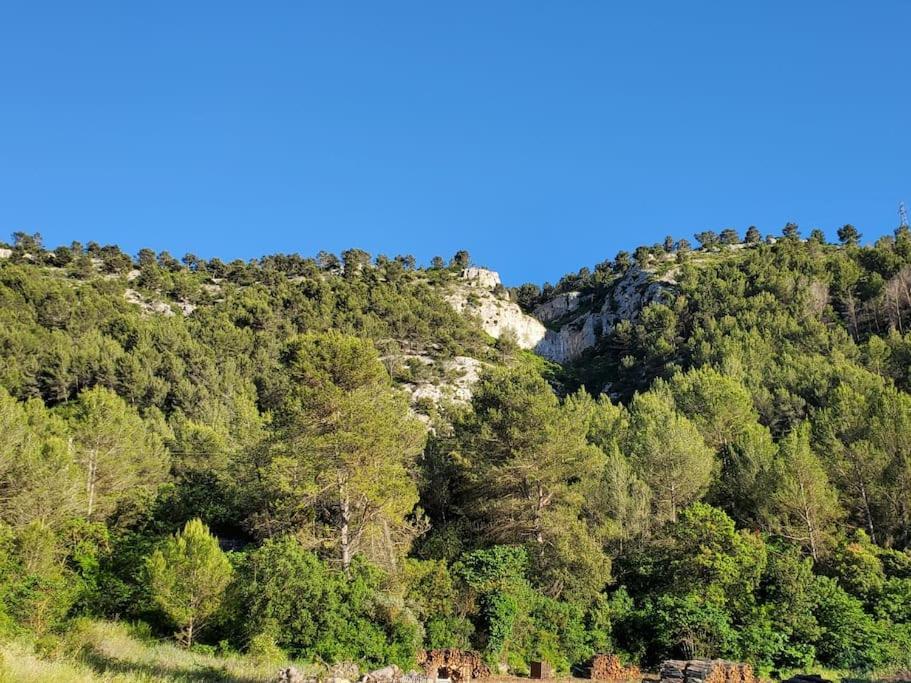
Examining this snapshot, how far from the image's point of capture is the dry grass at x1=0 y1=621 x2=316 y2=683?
12.2m

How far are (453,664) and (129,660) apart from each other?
993 centimetres

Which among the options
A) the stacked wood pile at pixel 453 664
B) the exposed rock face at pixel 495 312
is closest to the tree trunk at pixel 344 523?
the stacked wood pile at pixel 453 664

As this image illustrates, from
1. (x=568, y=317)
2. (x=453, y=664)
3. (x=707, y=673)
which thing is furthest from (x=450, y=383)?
(x=707, y=673)

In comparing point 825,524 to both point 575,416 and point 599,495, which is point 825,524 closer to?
point 599,495

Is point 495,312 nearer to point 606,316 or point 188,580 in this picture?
point 606,316

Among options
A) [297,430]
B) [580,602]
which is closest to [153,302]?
[297,430]

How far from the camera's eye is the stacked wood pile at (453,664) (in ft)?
63.0

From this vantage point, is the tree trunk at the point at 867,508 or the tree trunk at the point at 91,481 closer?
the tree trunk at the point at 91,481

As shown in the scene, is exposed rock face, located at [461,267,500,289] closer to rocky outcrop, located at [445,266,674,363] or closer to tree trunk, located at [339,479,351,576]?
rocky outcrop, located at [445,266,674,363]

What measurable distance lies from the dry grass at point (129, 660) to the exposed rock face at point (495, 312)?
7769 centimetres

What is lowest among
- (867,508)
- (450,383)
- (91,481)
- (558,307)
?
(91,481)

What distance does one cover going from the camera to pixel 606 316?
9756 cm

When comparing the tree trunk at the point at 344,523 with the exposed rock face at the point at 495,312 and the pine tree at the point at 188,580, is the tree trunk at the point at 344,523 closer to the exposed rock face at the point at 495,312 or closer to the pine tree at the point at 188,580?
the pine tree at the point at 188,580

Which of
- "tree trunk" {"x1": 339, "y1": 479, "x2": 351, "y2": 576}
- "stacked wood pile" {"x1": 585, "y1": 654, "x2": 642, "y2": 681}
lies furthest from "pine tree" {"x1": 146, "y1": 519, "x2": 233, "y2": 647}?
"stacked wood pile" {"x1": 585, "y1": 654, "x2": 642, "y2": 681}
